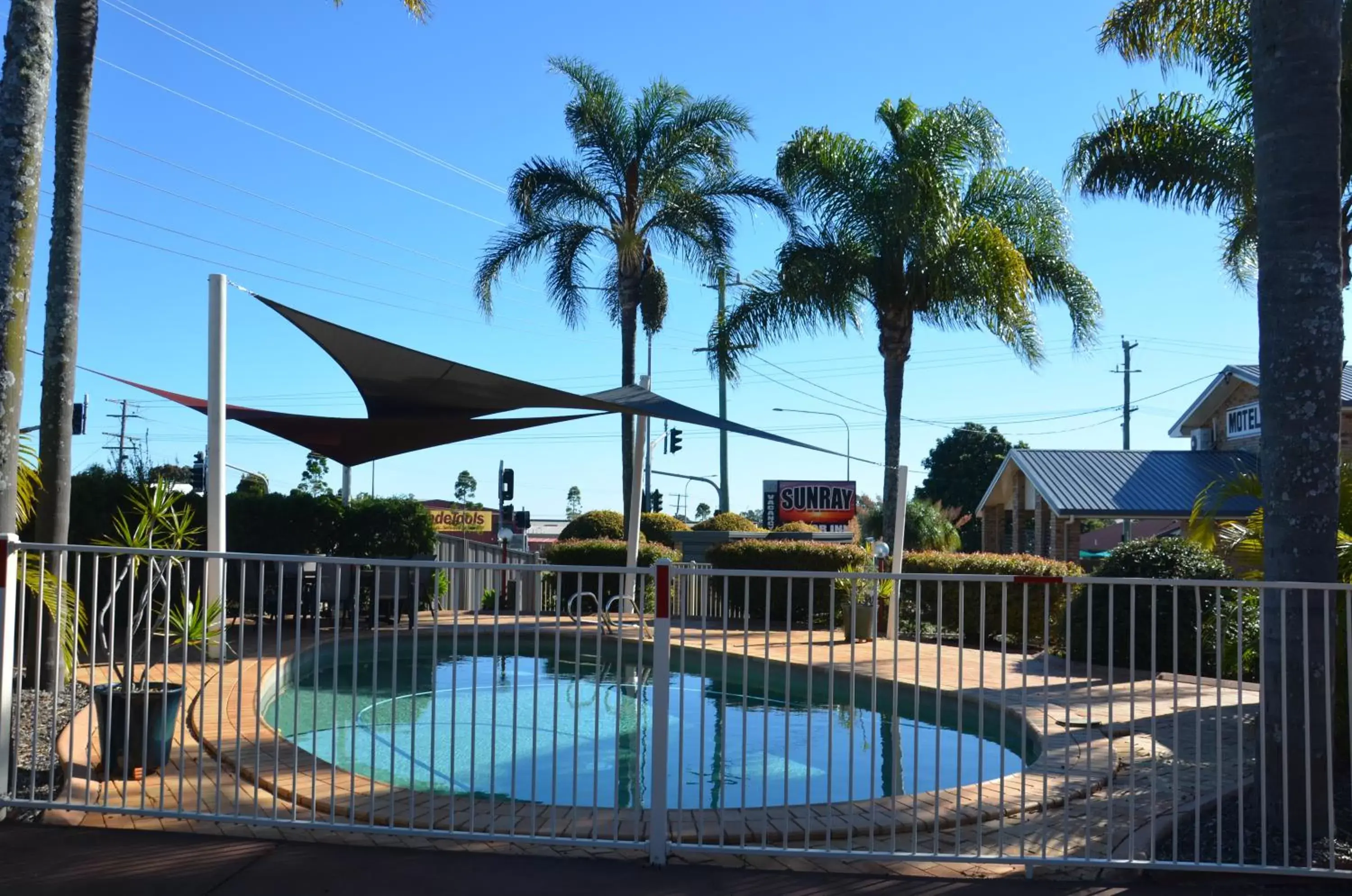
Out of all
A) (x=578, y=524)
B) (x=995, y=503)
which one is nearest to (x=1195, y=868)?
(x=578, y=524)

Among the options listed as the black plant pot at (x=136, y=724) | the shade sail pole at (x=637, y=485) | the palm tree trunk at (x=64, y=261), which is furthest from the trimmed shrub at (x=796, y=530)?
the black plant pot at (x=136, y=724)

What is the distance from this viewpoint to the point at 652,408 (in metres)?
8.07

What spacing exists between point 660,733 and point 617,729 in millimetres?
218

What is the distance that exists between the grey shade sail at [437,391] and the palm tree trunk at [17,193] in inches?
70.0

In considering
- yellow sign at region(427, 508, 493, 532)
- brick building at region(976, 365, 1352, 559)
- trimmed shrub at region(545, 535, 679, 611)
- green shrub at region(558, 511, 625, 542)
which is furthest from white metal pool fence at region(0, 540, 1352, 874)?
yellow sign at region(427, 508, 493, 532)

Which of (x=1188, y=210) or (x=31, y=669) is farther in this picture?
(x=1188, y=210)

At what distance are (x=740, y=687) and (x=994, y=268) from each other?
9941 mm

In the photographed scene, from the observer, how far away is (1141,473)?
30.7 metres

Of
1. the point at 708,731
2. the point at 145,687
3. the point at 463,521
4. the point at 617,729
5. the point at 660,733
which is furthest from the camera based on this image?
the point at 463,521

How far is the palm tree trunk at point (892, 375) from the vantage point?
18672 millimetres

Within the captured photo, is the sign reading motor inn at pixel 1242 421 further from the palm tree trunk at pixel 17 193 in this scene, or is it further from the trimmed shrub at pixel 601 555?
the palm tree trunk at pixel 17 193

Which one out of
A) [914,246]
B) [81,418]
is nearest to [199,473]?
[81,418]

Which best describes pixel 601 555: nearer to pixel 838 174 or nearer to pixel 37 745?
pixel 838 174

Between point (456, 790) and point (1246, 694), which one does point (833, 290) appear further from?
point (456, 790)
